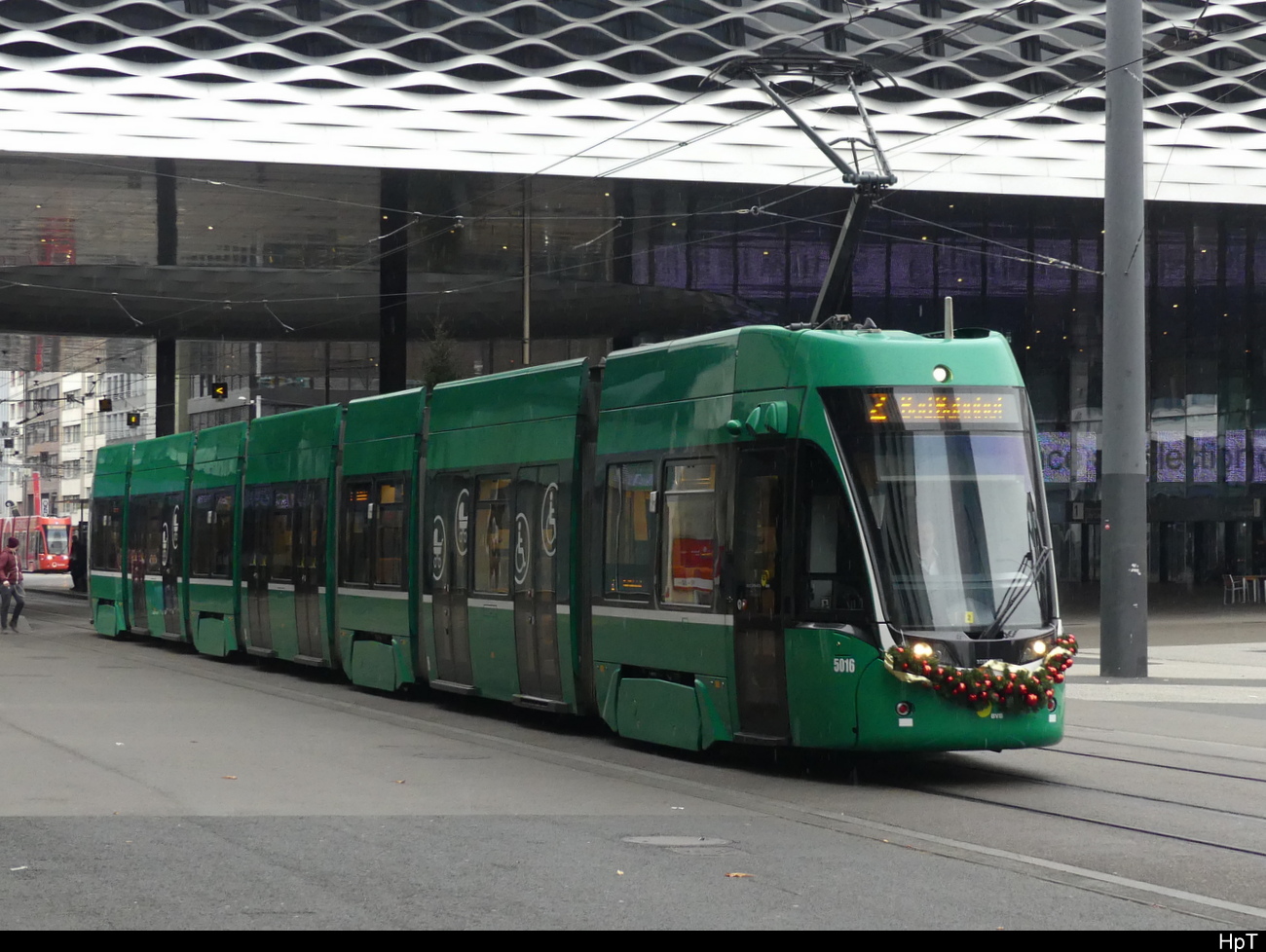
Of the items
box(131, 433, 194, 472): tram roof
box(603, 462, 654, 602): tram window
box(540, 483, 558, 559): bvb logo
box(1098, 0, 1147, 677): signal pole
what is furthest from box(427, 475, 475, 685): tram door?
box(131, 433, 194, 472): tram roof

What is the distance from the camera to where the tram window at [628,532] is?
13.6m

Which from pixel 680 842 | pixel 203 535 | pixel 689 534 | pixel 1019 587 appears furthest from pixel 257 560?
pixel 680 842

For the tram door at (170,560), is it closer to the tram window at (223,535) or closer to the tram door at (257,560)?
the tram window at (223,535)

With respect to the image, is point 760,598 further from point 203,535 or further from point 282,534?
point 203,535

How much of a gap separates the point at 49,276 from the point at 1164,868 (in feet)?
127

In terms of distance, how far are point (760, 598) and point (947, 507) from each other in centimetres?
140

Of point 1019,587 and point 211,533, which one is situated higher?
point 211,533

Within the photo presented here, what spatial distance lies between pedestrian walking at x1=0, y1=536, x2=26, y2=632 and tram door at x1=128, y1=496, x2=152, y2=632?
9.37 ft

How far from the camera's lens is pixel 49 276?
43219 millimetres

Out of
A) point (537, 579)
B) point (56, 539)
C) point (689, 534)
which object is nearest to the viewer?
point (689, 534)

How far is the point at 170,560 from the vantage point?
27.1m

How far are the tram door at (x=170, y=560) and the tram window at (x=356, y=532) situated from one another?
296 inches

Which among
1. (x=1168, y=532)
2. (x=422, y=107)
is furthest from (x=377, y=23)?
(x=1168, y=532)

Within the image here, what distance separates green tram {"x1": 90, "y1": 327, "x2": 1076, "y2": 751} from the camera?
11.7 m
